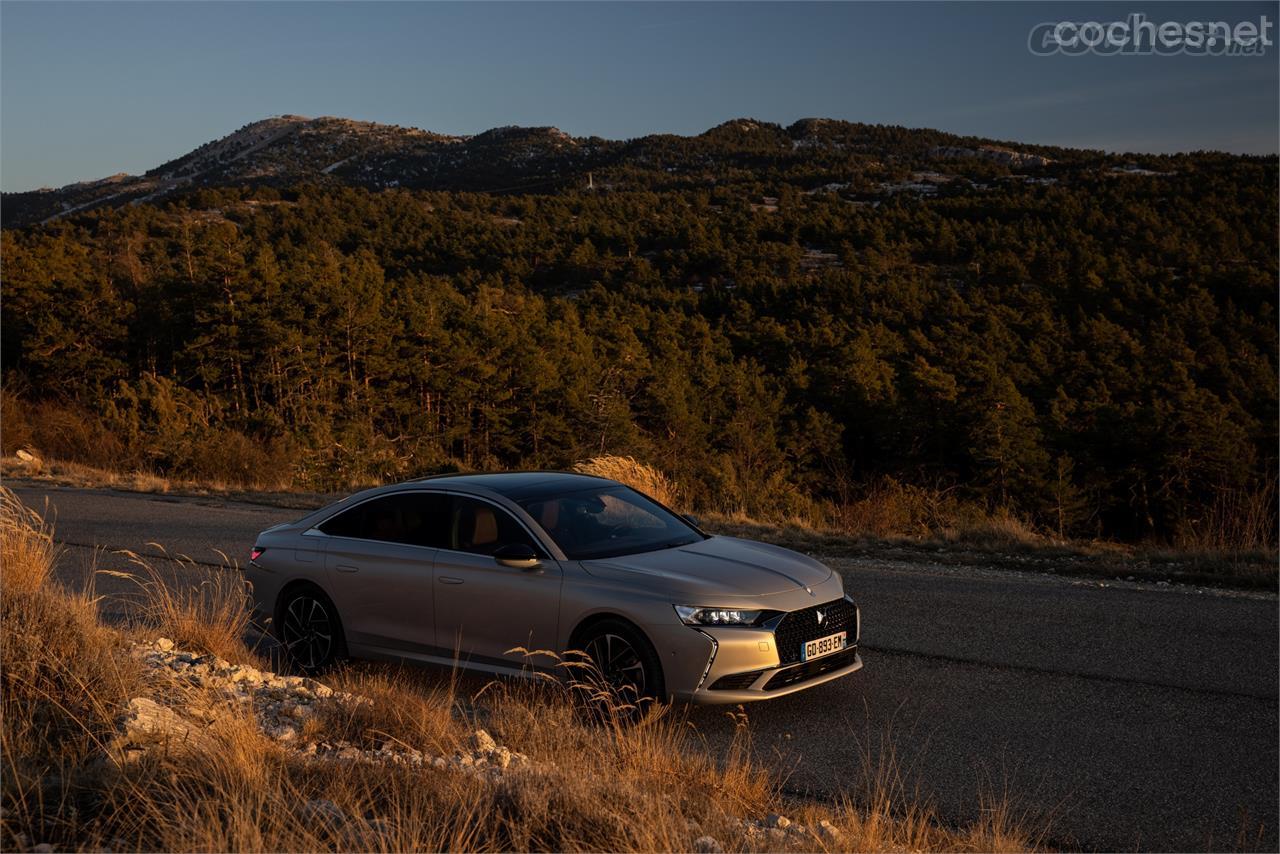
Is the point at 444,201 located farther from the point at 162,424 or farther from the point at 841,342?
the point at 162,424

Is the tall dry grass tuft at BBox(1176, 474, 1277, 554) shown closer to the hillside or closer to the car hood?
the car hood

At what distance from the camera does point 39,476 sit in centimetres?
2348

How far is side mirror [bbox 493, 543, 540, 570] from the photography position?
23.1ft

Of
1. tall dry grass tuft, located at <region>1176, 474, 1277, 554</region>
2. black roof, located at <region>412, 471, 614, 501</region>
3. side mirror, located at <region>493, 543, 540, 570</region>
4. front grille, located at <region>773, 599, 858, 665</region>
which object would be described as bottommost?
tall dry grass tuft, located at <region>1176, 474, 1277, 554</region>

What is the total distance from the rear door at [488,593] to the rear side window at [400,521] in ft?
0.35

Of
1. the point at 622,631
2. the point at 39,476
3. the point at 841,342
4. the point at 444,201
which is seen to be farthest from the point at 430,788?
the point at 444,201

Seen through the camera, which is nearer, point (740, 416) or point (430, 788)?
point (430, 788)

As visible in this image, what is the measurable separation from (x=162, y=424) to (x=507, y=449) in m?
23.9

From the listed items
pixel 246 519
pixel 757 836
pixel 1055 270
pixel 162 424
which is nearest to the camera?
pixel 757 836

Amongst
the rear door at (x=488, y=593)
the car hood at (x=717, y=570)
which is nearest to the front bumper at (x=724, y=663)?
the car hood at (x=717, y=570)

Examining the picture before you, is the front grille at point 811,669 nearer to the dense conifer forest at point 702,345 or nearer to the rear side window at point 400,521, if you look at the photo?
the rear side window at point 400,521

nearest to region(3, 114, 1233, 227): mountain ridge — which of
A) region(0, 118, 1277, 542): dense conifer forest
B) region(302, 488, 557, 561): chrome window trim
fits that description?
region(0, 118, 1277, 542): dense conifer forest

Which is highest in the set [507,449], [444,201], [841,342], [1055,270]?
[444,201]

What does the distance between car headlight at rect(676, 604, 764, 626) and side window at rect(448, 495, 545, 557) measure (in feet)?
4.22
